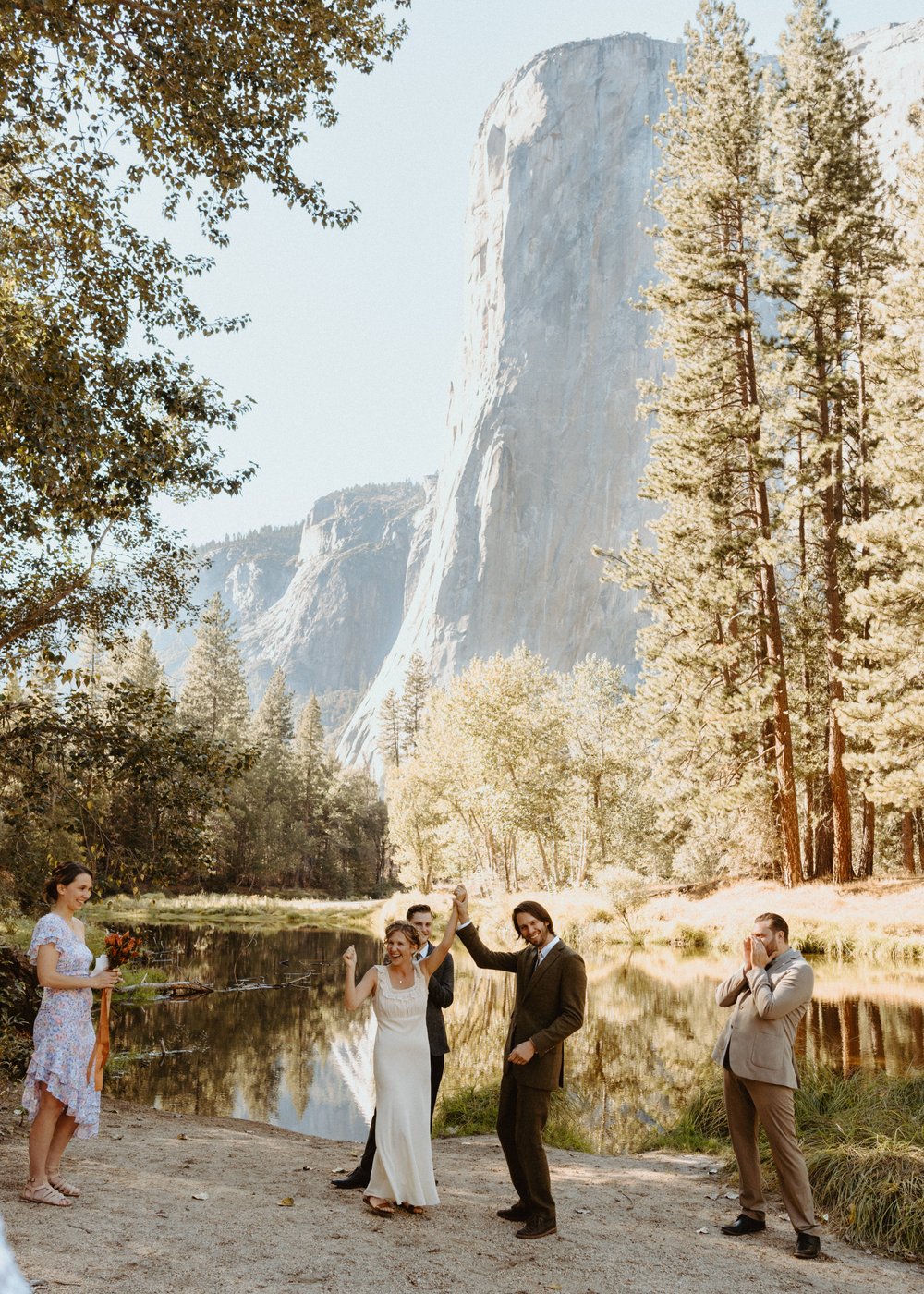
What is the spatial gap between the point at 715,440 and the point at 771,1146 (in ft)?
69.0

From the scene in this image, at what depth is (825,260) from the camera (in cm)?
2366

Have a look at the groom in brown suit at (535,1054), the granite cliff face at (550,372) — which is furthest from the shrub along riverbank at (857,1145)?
the granite cliff face at (550,372)

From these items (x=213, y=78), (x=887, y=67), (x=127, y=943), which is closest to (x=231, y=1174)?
(x=127, y=943)

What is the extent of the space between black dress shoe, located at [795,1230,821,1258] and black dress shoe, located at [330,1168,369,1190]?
2.59 m

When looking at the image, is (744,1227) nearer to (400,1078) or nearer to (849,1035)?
(400,1078)

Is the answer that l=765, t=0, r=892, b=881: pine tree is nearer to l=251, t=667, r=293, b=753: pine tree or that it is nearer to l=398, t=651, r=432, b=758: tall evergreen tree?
l=251, t=667, r=293, b=753: pine tree

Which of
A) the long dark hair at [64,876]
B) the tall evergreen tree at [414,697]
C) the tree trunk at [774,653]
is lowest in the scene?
the long dark hair at [64,876]

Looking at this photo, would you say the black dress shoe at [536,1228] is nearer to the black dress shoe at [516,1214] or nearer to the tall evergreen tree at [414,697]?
the black dress shoe at [516,1214]

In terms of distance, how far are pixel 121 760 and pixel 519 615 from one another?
86.7 m

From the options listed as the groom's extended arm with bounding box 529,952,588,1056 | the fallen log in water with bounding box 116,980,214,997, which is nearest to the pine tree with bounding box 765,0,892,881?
the fallen log in water with bounding box 116,980,214,997

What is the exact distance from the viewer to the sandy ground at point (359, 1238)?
4387 mm

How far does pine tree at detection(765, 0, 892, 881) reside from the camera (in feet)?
76.9

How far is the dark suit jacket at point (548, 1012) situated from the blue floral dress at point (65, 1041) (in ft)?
7.27

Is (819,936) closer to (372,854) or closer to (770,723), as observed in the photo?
(770,723)
